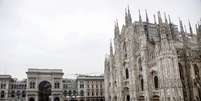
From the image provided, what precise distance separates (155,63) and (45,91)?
37.3 metres

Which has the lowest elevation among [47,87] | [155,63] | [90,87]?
[90,87]

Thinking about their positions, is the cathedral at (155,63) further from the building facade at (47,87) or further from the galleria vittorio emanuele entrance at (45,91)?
the galleria vittorio emanuele entrance at (45,91)

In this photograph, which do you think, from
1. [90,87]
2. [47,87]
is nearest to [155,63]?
[90,87]

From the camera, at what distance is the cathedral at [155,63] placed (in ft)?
91.9

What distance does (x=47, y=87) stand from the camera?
5819 centimetres

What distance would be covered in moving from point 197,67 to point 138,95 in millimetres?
10471

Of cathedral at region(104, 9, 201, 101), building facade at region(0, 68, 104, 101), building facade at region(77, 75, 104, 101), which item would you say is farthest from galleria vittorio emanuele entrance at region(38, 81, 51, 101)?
cathedral at region(104, 9, 201, 101)

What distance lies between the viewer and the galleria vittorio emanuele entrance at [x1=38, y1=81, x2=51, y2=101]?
2251 inches

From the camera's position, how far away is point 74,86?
6531cm

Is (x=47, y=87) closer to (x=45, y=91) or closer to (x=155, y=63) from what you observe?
(x=45, y=91)

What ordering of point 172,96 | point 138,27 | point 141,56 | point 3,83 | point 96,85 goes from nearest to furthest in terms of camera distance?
point 172,96
point 141,56
point 138,27
point 3,83
point 96,85

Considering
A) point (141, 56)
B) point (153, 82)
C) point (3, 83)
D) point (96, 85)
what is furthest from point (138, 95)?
point (3, 83)

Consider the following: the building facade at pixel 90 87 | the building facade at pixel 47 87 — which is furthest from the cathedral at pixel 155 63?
the building facade at pixel 90 87

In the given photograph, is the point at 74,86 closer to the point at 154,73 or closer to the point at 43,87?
the point at 43,87
